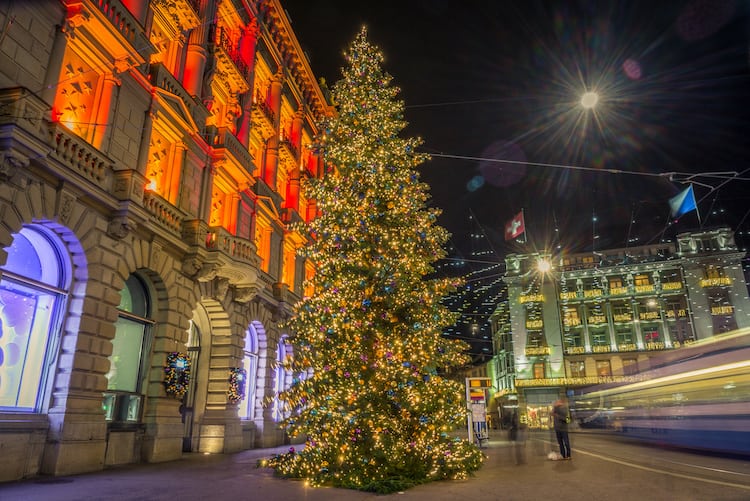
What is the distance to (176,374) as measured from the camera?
1521 centimetres

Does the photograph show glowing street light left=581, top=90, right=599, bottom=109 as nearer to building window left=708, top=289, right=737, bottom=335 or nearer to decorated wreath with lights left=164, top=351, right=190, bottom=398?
decorated wreath with lights left=164, top=351, right=190, bottom=398

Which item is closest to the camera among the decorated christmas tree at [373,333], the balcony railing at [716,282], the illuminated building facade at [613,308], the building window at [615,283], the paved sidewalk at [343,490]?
the paved sidewalk at [343,490]

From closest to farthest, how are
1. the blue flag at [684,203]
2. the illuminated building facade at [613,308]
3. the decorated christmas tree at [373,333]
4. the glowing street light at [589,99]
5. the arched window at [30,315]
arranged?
the decorated christmas tree at [373,333], the arched window at [30,315], the glowing street light at [589,99], the blue flag at [684,203], the illuminated building facade at [613,308]

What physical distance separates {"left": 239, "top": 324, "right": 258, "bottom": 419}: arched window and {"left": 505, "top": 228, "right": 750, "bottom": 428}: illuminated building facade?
144 feet

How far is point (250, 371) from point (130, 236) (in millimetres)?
10287

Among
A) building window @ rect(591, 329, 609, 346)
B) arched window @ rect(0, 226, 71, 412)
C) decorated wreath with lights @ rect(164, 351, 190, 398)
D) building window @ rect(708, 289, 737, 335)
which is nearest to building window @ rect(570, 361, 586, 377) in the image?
building window @ rect(591, 329, 609, 346)

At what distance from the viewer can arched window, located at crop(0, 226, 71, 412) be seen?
35.6 ft

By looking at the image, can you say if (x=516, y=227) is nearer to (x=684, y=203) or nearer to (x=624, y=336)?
(x=684, y=203)

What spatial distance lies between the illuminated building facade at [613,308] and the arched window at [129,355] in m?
51.3

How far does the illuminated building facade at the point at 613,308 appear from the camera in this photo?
55969 millimetres

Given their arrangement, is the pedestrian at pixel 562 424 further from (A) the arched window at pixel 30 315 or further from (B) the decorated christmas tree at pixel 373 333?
(A) the arched window at pixel 30 315

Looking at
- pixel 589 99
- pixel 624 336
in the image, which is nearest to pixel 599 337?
pixel 624 336

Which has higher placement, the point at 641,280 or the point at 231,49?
the point at 231,49

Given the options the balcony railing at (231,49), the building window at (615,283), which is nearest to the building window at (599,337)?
the building window at (615,283)
